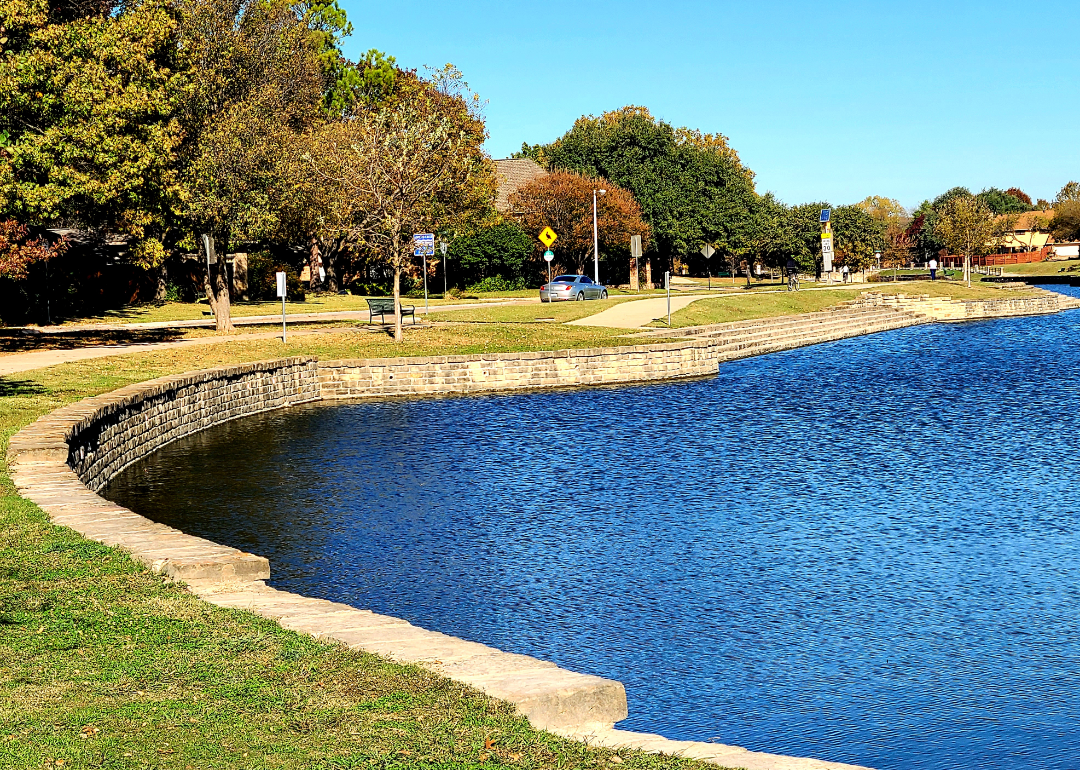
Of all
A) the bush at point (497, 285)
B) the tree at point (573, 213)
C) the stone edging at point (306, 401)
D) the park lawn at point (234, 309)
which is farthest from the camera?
the tree at point (573, 213)

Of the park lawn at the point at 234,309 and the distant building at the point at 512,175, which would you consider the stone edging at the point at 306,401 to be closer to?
the park lawn at the point at 234,309

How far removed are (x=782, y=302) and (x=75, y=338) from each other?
33.6 metres

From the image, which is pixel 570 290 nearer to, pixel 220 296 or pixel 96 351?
pixel 220 296

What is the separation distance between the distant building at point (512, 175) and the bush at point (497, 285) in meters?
8.28

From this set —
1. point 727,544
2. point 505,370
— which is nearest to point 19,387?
point 505,370

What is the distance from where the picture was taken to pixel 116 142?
28969 mm

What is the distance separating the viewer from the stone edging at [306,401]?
6.66 m

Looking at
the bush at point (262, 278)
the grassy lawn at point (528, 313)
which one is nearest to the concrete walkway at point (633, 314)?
the grassy lawn at point (528, 313)

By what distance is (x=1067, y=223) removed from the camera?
13550 cm

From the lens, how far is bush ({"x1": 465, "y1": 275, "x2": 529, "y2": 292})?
68625 mm

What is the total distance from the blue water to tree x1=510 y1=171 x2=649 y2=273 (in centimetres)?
4410

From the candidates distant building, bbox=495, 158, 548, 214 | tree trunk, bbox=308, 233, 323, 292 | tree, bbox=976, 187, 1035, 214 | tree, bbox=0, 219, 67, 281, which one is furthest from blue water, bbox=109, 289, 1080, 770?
tree, bbox=976, 187, 1035, 214

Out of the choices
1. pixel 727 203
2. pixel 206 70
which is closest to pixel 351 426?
pixel 206 70

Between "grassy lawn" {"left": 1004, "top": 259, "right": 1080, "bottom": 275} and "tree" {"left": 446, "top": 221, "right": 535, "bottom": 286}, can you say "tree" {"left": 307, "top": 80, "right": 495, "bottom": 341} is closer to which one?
"tree" {"left": 446, "top": 221, "right": 535, "bottom": 286}
